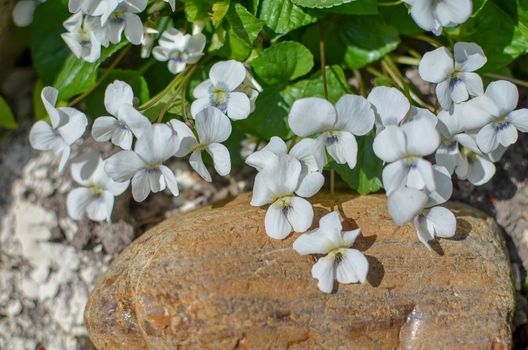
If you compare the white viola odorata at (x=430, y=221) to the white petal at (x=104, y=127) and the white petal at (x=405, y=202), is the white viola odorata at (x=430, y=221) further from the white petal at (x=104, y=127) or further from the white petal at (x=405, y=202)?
the white petal at (x=104, y=127)

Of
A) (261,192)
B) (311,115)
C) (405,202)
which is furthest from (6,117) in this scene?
(405,202)

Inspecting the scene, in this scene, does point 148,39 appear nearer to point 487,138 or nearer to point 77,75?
point 77,75

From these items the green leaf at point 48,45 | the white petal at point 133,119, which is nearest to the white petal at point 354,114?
the white petal at point 133,119

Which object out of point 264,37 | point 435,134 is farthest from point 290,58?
point 435,134

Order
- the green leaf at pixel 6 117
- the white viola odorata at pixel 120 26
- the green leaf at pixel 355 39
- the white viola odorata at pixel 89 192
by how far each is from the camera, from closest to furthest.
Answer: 1. the white viola odorata at pixel 120 26
2. the white viola odorata at pixel 89 192
3. the green leaf at pixel 355 39
4. the green leaf at pixel 6 117

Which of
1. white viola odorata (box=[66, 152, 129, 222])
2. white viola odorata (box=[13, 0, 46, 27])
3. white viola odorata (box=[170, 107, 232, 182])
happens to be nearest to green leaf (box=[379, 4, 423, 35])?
white viola odorata (box=[170, 107, 232, 182])

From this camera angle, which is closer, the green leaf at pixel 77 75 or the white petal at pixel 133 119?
the white petal at pixel 133 119

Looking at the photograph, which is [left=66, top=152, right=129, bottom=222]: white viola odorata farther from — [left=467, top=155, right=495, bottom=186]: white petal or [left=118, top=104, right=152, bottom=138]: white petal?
[left=467, top=155, right=495, bottom=186]: white petal

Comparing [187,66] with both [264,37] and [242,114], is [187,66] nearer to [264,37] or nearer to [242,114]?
[264,37]
